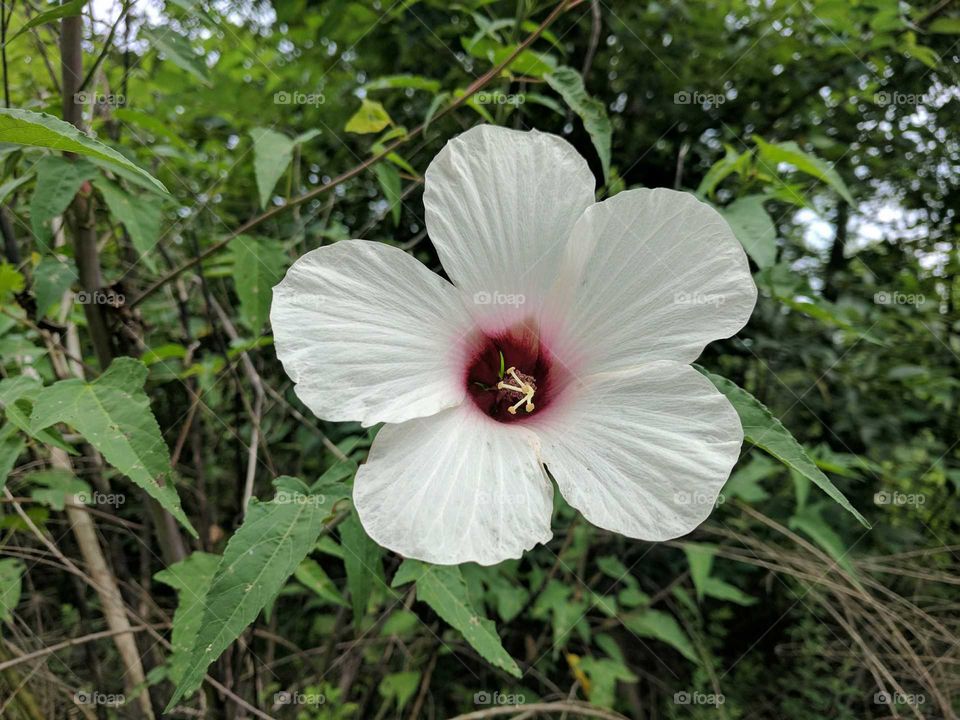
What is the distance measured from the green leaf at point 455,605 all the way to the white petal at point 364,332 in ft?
1.40

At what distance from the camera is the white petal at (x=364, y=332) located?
97 cm

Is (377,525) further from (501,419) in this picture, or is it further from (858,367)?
(858,367)

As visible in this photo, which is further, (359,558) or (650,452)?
(359,558)

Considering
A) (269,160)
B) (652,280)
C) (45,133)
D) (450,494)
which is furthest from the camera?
(269,160)

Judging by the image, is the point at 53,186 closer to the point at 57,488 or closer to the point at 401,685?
the point at 57,488

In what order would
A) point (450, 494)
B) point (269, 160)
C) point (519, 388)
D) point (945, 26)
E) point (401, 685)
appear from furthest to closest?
point (945, 26) → point (401, 685) → point (269, 160) → point (519, 388) → point (450, 494)

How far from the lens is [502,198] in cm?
110

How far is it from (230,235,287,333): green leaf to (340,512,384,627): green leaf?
1.84 ft

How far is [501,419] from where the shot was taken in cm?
122

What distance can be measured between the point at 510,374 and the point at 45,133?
2.61ft

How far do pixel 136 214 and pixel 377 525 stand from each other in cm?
100

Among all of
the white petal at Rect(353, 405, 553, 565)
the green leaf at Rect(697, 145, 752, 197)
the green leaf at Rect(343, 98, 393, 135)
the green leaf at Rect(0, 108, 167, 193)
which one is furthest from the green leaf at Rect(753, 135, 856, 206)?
the green leaf at Rect(0, 108, 167, 193)

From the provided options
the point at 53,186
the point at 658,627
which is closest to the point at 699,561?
the point at 658,627

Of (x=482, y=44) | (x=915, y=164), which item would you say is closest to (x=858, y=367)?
(x=915, y=164)
